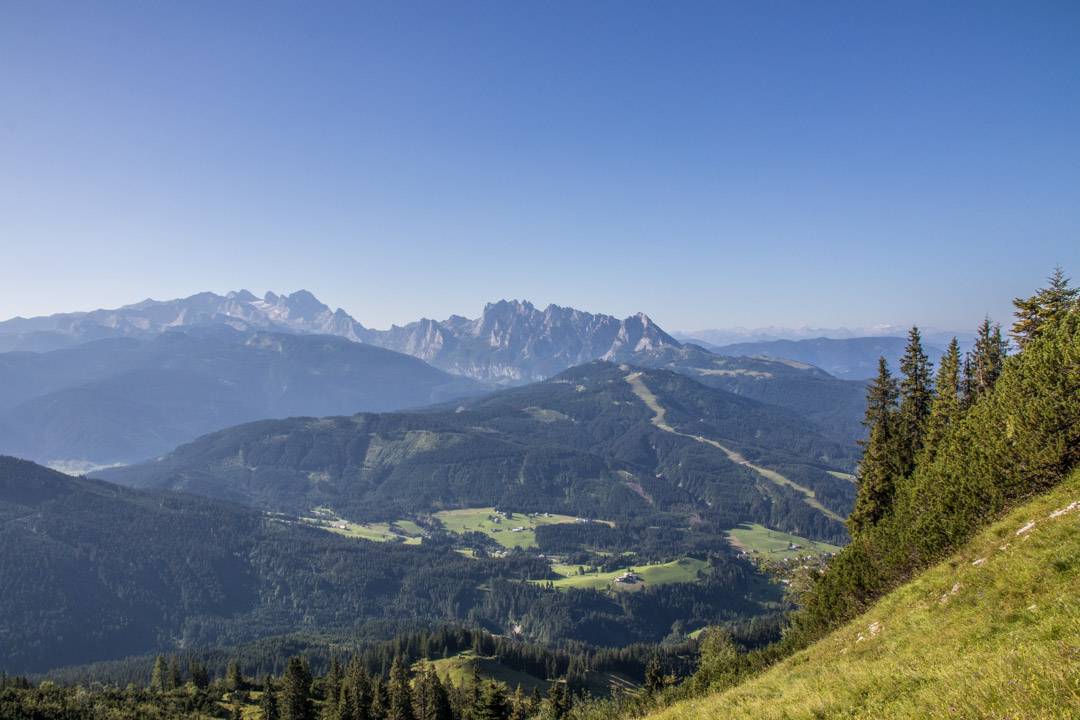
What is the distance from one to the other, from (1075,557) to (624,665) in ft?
610

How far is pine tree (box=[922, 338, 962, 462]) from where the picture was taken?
5641cm

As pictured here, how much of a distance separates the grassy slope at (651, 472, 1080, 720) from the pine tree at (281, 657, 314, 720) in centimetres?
8448

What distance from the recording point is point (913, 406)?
64.2 meters

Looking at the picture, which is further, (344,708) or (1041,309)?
(344,708)

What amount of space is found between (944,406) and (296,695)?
100238mm

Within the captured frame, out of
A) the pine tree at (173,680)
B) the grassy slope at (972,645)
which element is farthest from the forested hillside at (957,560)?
the pine tree at (173,680)

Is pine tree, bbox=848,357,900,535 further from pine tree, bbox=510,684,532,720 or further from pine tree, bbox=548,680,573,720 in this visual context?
pine tree, bbox=548,680,573,720

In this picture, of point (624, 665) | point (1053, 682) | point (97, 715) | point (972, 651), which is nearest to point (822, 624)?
point (972, 651)

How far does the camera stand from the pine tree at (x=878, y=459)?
203 feet

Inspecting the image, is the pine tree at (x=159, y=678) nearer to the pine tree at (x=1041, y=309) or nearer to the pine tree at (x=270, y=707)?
the pine tree at (x=270, y=707)

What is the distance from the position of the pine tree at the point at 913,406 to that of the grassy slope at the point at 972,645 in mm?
25392

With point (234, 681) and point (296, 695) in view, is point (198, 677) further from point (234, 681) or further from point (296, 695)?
point (296, 695)

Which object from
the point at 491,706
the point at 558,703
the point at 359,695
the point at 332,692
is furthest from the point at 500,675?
the point at 491,706

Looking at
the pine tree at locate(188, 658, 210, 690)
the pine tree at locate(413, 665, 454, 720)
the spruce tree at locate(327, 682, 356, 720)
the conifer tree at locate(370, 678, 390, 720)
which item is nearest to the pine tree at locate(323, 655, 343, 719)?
the spruce tree at locate(327, 682, 356, 720)
